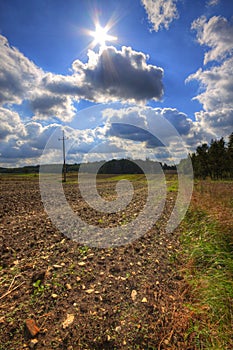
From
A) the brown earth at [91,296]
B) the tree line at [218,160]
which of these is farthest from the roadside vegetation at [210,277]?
the tree line at [218,160]

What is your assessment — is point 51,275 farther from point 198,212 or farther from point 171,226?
point 198,212

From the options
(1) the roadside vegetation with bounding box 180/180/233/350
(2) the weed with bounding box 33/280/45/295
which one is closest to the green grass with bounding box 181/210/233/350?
(1) the roadside vegetation with bounding box 180/180/233/350

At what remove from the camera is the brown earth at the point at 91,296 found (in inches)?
115

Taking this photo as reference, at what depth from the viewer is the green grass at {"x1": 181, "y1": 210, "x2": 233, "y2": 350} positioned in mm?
2932

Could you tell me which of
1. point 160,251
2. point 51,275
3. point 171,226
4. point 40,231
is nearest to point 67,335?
point 51,275

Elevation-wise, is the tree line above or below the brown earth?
above

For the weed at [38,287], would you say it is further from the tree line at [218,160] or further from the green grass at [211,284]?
the tree line at [218,160]

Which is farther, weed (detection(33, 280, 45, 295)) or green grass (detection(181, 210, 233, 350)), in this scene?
weed (detection(33, 280, 45, 295))

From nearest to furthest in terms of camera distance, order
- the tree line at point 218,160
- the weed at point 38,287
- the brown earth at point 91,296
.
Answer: the brown earth at point 91,296 < the weed at point 38,287 < the tree line at point 218,160

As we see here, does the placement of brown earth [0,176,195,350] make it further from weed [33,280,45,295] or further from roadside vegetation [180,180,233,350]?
roadside vegetation [180,180,233,350]

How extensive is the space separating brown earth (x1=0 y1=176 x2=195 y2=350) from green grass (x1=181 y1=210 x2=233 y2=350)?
20 centimetres

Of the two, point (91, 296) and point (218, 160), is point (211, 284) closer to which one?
point (91, 296)

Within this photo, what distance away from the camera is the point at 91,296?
12.1 ft

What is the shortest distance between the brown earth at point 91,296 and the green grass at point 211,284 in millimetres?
202
